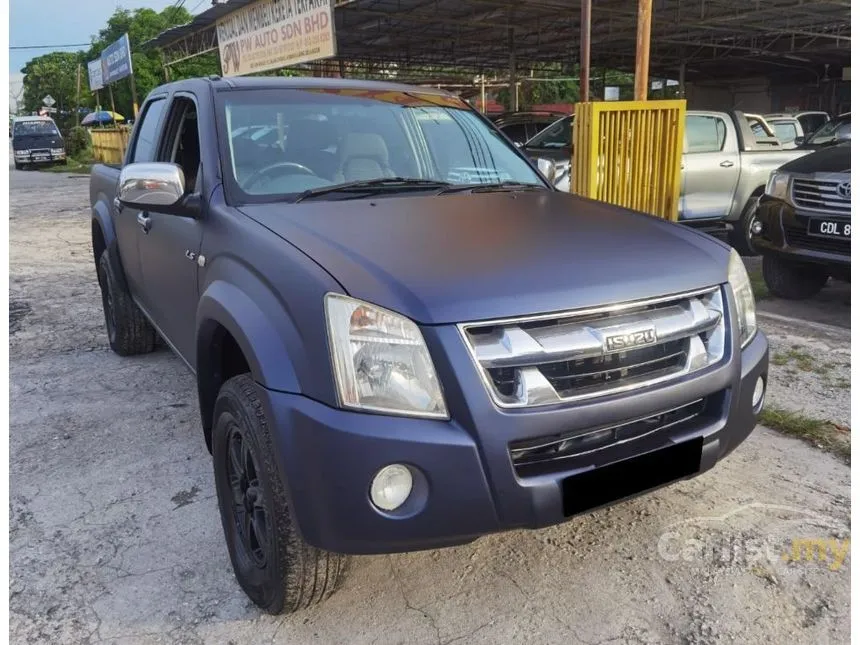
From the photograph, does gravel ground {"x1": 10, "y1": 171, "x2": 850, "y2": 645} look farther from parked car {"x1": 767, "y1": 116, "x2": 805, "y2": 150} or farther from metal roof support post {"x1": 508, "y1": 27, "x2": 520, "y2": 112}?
metal roof support post {"x1": 508, "y1": 27, "x2": 520, "y2": 112}

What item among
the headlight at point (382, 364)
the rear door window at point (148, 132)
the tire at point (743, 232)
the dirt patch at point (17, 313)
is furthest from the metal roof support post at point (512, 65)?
the headlight at point (382, 364)

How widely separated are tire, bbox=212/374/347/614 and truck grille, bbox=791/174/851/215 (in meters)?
4.70

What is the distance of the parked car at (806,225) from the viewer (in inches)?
210

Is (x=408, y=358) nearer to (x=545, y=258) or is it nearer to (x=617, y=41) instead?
(x=545, y=258)

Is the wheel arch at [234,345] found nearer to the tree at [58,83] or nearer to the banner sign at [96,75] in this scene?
the banner sign at [96,75]

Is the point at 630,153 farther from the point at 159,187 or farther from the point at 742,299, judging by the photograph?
the point at 159,187

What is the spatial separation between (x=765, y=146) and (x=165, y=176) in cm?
801

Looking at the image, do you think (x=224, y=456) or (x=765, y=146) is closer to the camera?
(x=224, y=456)

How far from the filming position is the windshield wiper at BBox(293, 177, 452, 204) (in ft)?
9.46

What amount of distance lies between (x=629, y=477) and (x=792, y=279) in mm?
4554

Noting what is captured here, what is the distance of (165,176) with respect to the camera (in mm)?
2789

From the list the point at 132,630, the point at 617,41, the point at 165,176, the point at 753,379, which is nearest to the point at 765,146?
Result: the point at 753,379

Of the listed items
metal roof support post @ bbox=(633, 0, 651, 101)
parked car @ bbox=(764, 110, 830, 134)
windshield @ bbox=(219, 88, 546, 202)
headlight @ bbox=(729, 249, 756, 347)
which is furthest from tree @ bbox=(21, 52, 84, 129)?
headlight @ bbox=(729, 249, 756, 347)

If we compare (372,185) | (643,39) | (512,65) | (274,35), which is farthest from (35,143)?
(372,185)
